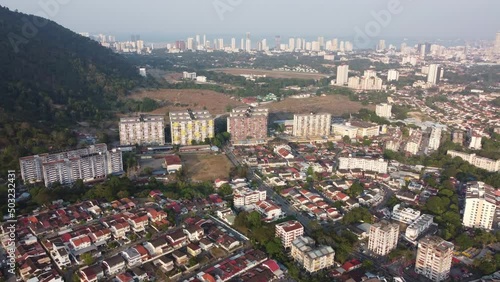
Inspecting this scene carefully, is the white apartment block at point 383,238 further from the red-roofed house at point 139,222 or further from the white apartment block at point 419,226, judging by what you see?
the red-roofed house at point 139,222

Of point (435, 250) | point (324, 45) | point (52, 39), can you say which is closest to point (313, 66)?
point (324, 45)

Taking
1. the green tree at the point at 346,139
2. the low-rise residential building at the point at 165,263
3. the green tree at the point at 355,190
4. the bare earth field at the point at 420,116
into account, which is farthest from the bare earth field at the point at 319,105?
the low-rise residential building at the point at 165,263

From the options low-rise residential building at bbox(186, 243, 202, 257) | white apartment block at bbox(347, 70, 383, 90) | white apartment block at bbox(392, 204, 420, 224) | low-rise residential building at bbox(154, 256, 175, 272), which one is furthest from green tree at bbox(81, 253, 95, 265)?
white apartment block at bbox(347, 70, 383, 90)

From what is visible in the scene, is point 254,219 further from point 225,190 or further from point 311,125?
point 311,125

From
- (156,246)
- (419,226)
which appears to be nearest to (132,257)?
(156,246)

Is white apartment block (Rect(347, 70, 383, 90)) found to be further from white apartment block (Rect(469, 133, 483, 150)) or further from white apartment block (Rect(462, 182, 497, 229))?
white apartment block (Rect(462, 182, 497, 229))

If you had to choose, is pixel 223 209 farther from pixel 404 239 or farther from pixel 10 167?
pixel 10 167
